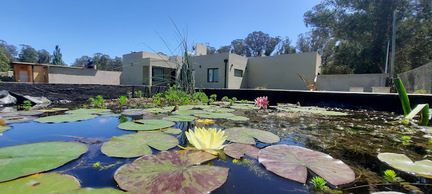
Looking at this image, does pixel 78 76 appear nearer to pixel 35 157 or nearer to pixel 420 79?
pixel 35 157

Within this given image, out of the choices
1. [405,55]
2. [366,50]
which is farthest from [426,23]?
[366,50]

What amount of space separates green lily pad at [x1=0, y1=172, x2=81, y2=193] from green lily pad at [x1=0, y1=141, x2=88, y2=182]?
42 mm

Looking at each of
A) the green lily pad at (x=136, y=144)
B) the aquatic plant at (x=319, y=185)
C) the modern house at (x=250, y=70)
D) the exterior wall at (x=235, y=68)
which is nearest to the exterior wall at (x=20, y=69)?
the modern house at (x=250, y=70)

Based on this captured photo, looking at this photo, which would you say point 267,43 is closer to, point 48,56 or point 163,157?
point 163,157

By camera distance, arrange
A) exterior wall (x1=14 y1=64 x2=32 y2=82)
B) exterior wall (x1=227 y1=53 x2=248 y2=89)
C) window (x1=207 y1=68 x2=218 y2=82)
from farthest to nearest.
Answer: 1. exterior wall (x1=14 y1=64 x2=32 y2=82)
2. window (x1=207 y1=68 x2=218 y2=82)
3. exterior wall (x1=227 y1=53 x2=248 y2=89)

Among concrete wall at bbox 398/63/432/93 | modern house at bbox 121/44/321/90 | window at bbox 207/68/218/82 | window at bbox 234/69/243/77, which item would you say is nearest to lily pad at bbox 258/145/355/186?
concrete wall at bbox 398/63/432/93

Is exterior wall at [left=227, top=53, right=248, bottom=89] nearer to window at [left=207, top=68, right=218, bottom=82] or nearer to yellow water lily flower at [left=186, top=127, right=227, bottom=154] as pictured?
window at [left=207, top=68, right=218, bottom=82]

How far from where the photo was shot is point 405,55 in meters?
13.5

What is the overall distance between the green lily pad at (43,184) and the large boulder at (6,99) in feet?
11.0

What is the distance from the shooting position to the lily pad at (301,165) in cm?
62

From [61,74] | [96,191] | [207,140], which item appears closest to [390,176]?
[207,140]

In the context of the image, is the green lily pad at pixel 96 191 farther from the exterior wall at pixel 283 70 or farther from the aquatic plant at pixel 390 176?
the exterior wall at pixel 283 70

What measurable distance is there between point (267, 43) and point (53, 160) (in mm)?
36497

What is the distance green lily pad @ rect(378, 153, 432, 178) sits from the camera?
660mm
